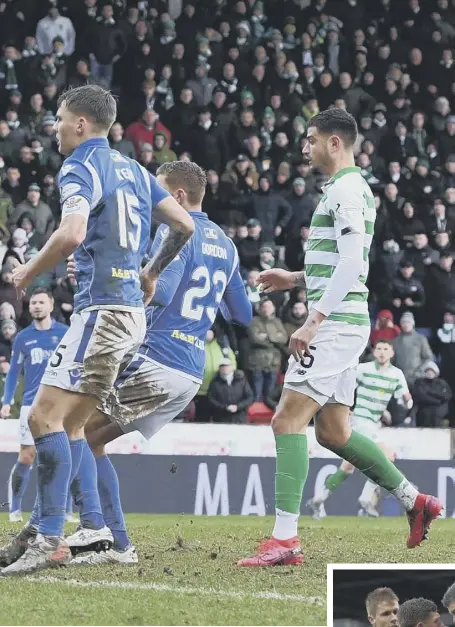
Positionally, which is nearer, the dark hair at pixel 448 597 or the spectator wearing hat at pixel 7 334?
the dark hair at pixel 448 597

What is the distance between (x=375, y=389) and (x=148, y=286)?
27.0 ft

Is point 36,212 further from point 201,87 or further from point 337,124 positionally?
point 337,124

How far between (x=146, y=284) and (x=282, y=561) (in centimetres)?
176

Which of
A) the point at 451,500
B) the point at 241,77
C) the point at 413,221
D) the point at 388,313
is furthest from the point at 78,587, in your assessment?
the point at 241,77

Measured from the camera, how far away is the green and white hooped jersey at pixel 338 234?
758cm

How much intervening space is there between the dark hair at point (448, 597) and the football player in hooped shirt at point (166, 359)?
2.86 metres

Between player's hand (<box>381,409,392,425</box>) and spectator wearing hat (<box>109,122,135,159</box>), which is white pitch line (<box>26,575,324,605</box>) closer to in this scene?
player's hand (<box>381,409,392,425</box>)

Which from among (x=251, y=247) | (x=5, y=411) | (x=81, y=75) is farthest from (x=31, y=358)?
(x=81, y=75)

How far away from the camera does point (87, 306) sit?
708 cm

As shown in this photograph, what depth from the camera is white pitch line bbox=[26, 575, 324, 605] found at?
21.3 ft

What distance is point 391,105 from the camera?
74.4 feet

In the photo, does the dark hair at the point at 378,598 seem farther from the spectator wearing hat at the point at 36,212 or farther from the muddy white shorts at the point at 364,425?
the spectator wearing hat at the point at 36,212

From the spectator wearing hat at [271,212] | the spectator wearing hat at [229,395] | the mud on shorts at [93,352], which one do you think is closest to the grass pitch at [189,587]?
the mud on shorts at [93,352]

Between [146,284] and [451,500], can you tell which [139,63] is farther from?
[146,284]
